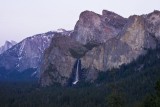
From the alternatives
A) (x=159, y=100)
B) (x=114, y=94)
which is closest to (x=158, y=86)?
(x=159, y=100)

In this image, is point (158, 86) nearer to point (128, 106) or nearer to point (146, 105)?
point (146, 105)

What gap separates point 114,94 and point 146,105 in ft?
34.0

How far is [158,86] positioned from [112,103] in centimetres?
1078

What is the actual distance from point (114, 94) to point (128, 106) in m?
83.5

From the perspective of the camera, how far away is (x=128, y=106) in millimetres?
174500

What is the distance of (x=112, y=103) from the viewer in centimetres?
9331

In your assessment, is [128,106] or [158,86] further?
[128,106]

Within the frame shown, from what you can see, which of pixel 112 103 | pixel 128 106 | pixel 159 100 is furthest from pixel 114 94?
pixel 128 106

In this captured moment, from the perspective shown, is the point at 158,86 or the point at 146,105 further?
the point at 146,105

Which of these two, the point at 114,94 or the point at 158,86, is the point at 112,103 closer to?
the point at 114,94

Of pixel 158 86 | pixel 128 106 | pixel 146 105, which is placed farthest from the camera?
pixel 128 106

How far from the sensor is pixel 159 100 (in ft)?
299

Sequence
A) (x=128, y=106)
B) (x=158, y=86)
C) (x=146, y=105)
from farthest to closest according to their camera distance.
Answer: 1. (x=128, y=106)
2. (x=146, y=105)
3. (x=158, y=86)

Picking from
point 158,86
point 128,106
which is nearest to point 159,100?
point 158,86
